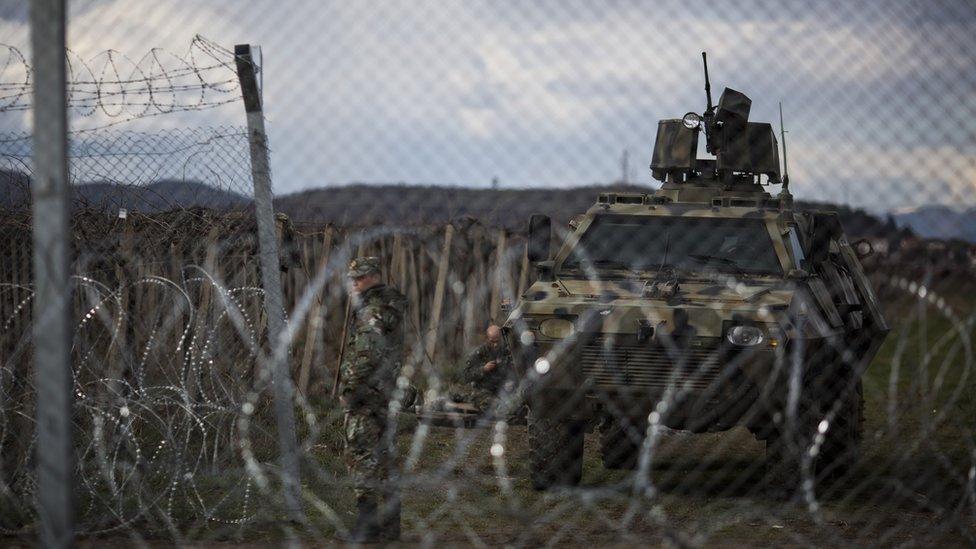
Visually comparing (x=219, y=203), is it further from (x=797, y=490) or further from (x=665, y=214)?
(x=797, y=490)

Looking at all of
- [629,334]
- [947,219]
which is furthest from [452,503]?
[947,219]

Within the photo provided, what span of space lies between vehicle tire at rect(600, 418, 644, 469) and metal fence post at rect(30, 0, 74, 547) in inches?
225

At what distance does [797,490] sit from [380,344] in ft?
9.95

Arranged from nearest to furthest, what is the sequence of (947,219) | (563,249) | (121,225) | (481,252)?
1. (947,219)
2. (121,225)
3. (563,249)
4. (481,252)

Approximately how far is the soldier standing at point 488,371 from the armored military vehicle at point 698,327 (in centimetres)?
194

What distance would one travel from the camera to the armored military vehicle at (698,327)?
7.84m

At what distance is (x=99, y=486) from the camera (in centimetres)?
732

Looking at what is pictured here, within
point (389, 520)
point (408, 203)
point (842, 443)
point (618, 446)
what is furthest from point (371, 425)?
point (408, 203)

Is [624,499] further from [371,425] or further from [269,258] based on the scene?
[269,258]

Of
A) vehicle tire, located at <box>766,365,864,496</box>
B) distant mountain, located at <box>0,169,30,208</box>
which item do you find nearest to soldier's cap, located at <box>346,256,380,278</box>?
distant mountain, located at <box>0,169,30,208</box>

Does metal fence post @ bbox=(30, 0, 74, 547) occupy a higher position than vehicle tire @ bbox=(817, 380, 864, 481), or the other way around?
metal fence post @ bbox=(30, 0, 74, 547)

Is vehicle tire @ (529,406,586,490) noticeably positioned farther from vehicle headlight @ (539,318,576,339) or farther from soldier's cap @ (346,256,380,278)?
soldier's cap @ (346,256,380,278)

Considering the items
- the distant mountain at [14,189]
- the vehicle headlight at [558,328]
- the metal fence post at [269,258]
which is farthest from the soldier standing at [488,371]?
the metal fence post at [269,258]

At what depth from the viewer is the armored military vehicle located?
784 cm
